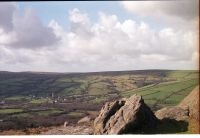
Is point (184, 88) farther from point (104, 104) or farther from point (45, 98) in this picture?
point (45, 98)

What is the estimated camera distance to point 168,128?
18.5 metres

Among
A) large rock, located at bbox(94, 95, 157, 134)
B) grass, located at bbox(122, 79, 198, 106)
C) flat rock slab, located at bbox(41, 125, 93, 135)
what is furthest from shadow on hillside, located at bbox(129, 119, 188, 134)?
flat rock slab, located at bbox(41, 125, 93, 135)

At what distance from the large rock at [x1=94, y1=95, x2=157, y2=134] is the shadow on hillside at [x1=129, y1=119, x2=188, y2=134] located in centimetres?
20

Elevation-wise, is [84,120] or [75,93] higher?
[75,93]

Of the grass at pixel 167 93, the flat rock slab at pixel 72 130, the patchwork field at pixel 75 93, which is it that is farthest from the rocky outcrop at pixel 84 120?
the grass at pixel 167 93

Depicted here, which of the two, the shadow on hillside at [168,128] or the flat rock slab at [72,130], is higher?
the shadow on hillside at [168,128]

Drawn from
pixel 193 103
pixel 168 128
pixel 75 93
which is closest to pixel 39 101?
pixel 75 93

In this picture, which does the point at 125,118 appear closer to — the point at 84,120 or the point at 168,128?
the point at 168,128

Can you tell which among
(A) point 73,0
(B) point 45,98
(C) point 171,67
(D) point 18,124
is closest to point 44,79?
(B) point 45,98

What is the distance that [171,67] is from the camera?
2072 centimetres

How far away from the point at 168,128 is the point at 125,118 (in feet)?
6.23

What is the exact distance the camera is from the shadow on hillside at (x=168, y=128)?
60.0 ft

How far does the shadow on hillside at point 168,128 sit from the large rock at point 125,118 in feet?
0.65

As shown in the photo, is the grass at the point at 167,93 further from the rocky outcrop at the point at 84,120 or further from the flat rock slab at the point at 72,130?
the flat rock slab at the point at 72,130
